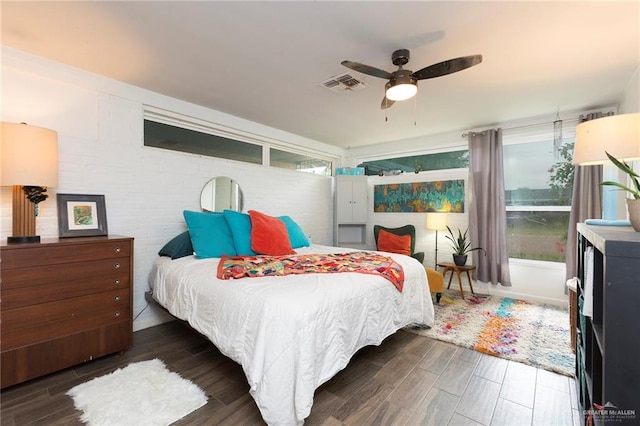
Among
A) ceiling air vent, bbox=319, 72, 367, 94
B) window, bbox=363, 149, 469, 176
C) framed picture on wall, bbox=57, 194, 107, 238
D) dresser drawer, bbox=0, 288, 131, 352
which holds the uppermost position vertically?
ceiling air vent, bbox=319, 72, 367, 94

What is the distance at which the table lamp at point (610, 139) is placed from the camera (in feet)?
4.71

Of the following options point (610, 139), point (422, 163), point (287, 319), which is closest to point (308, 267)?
point (287, 319)

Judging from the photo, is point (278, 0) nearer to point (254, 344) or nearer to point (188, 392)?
point (254, 344)

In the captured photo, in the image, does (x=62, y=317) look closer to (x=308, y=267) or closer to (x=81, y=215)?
(x=81, y=215)

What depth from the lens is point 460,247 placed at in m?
3.95

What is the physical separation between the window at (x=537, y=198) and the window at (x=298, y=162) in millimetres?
2896

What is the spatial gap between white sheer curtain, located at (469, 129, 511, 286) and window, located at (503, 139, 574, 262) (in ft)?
0.79

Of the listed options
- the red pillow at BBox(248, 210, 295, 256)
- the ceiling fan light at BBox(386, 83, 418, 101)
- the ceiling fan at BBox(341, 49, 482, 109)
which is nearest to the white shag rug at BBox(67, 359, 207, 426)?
the red pillow at BBox(248, 210, 295, 256)

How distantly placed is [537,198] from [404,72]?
3.01 metres

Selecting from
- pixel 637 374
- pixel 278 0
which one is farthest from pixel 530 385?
pixel 278 0

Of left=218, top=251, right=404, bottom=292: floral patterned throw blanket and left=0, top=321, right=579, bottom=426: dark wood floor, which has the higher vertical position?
left=218, top=251, right=404, bottom=292: floral patterned throw blanket

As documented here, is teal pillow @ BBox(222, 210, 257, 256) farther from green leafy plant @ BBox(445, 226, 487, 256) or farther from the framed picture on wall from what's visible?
green leafy plant @ BBox(445, 226, 487, 256)

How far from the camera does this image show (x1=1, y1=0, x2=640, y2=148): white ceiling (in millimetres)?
1716

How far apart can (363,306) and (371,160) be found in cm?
394
